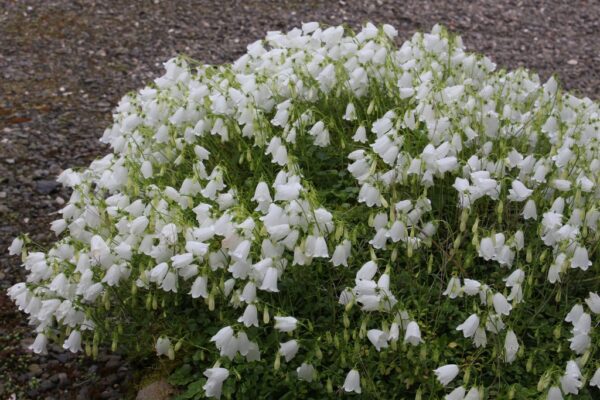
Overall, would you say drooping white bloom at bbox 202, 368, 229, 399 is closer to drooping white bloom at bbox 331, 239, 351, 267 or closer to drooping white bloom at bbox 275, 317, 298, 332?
drooping white bloom at bbox 275, 317, 298, 332

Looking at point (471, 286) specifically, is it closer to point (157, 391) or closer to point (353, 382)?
point (353, 382)

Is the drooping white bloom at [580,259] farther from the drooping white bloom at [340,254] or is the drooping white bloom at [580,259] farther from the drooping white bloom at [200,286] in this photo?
the drooping white bloom at [200,286]

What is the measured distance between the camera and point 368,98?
4.72 metres

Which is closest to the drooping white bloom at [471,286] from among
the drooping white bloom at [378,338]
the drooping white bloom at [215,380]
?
the drooping white bloom at [378,338]

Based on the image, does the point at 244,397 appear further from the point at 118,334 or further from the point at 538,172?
the point at 538,172

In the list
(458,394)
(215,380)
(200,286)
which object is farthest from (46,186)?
(458,394)

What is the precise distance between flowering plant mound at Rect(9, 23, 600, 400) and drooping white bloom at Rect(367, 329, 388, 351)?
0.06 feet

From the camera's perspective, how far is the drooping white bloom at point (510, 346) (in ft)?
10.5

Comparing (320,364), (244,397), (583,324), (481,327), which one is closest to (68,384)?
(244,397)

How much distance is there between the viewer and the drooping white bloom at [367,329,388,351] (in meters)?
3.23

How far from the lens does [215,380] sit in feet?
10.7

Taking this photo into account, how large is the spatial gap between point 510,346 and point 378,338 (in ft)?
1.78

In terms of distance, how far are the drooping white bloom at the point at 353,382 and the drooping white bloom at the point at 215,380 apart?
50cm

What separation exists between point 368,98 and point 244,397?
6.73ft
